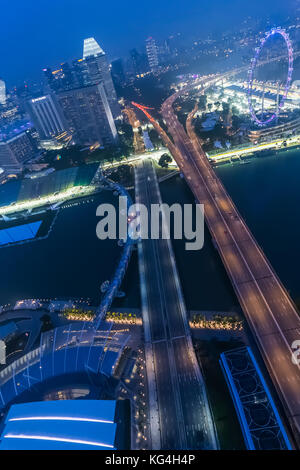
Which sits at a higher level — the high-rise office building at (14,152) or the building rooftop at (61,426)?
the high-rise office building at (14,152)

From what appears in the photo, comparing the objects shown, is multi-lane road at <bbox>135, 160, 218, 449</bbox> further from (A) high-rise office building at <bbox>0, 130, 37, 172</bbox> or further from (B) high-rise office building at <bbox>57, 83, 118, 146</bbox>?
(A) high-rise office building at <bbox>0, 130, 37, 172</bbox>

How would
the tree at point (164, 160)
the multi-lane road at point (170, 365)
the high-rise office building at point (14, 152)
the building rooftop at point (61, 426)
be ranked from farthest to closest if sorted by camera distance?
the high-rise office building at point (14, 152) < the tree at point (164, 160) < the multi-lane road at point (170, 365) < the building rooftop at point (61, 426)

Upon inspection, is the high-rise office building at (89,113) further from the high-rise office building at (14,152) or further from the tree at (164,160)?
the tree at (164,160)

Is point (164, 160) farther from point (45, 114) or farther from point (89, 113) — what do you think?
point (45, 114)

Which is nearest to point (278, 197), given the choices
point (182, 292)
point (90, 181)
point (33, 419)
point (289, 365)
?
point (182, 292)

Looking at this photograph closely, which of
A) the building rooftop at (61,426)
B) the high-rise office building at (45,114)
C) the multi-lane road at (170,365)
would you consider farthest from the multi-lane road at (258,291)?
the high-rise office building at (45,114)

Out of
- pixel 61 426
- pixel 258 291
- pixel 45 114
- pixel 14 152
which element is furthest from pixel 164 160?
pixel 61 426

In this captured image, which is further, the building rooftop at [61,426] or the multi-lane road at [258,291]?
the multi-lane road at [258,291]
